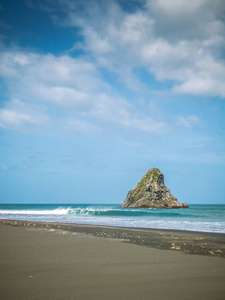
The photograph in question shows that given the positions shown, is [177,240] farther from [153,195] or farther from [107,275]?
[153,195]

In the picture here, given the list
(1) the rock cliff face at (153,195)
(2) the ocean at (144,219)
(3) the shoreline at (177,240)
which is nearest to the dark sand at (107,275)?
(3) the shoreline at (177,240)

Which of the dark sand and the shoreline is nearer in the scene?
the dark sand

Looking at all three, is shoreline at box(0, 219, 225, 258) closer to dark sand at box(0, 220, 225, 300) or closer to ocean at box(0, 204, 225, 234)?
A: dark sand at box(0, 220, 225, 300)

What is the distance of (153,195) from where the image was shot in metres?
127

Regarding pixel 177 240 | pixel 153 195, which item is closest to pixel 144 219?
pixel 177 240

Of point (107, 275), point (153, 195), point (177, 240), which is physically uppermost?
point (153, 195)

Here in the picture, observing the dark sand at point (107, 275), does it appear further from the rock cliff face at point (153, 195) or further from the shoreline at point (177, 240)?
the rock cliff face at point (153, 195)

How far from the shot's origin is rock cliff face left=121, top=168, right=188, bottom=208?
124 meters

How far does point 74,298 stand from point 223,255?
7.24 metres

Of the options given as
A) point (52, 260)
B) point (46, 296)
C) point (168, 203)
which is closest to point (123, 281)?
point (46, 296)

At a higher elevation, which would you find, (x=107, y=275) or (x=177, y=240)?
(x=107, y=275)

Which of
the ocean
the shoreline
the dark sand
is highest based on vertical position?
the dark sand

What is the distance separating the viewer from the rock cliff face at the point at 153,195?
124 meters

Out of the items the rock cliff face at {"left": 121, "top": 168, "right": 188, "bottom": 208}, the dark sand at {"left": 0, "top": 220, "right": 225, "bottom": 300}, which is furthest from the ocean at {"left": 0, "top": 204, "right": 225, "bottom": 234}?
the rock cliff face at {"left": 121, "top": 168, "right": 188, "bottom": 208}
